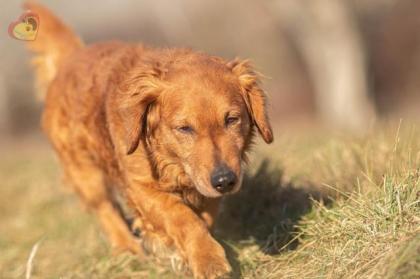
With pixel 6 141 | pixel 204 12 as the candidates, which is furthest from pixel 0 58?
pixel 204 12

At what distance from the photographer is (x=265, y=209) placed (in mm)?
5809

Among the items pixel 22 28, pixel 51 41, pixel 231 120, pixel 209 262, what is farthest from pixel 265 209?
pixel 51 41

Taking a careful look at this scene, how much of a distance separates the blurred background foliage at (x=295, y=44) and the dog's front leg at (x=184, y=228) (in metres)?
13.2

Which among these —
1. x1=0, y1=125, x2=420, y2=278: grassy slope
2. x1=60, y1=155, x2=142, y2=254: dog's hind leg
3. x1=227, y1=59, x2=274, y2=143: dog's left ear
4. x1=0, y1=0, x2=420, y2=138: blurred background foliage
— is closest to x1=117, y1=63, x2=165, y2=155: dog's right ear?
x1=227, y1=59, x2=274, y2=143: dog's left ear

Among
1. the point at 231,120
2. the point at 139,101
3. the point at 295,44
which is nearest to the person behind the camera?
the point at 231,120

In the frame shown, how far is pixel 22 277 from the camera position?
5992 mm

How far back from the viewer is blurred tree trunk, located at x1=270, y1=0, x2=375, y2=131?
22500mm

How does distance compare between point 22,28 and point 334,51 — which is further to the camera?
point 334,51

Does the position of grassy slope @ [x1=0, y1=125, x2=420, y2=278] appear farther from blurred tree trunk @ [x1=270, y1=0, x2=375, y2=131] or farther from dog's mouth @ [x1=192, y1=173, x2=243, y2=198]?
blurred tree trunk @ [x1=270, y1=0, x2=375, y2=131]

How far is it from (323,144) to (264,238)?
6.53 ft

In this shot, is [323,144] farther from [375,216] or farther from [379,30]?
[379,30]

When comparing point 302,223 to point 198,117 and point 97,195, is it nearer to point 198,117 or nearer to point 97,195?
point 198,117

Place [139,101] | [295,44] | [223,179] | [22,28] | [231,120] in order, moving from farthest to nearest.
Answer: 1. [295,44]
2. [22,28]
3. [139,101]
4. [231,120]
5. [223,179]

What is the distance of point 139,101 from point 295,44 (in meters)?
24.0
